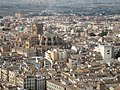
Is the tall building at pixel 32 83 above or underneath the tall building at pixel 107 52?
above

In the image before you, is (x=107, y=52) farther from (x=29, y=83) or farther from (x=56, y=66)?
(x=29, y=83)

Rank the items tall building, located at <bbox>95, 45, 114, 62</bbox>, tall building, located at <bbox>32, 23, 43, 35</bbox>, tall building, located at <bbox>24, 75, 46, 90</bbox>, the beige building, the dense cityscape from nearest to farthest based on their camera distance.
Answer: the beige building → the dense cityscape → tall building, located at <bbox>24, 75, 46, 90</bbox> → tall building, located at <bbox>95, 45, 114, 62</bbox> → tall building, located at <bbox>32, 23, 43, 35</bbox>

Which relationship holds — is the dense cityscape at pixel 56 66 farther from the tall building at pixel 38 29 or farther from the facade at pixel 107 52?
the tall building at pixel 38 29

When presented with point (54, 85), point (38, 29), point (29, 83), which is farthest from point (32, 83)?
point (38, 29)

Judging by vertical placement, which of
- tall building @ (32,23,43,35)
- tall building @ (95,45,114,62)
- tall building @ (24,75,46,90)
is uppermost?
tall building @ (24,75,46,90)

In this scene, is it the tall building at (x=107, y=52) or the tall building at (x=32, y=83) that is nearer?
the tall building at (x=32, y=83)

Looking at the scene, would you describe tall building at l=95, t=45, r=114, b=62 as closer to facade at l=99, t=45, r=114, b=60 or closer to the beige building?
facade at l=99, t=45, r=114, b=60

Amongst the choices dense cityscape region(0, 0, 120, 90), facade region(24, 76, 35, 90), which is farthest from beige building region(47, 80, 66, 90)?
facade region(24, 76, 35, 90)

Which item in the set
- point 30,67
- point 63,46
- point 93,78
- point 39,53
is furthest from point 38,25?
point 93,78

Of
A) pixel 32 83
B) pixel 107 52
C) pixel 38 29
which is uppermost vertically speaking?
pixel 32 83

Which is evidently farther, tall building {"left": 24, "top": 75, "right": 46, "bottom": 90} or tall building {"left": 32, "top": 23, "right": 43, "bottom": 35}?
tall building {"left": 32, "top": 23, "right": 43, "bottom": 35}

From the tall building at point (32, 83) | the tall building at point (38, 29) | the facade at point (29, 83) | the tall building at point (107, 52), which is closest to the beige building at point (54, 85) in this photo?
the tall building at point (32, 83)
